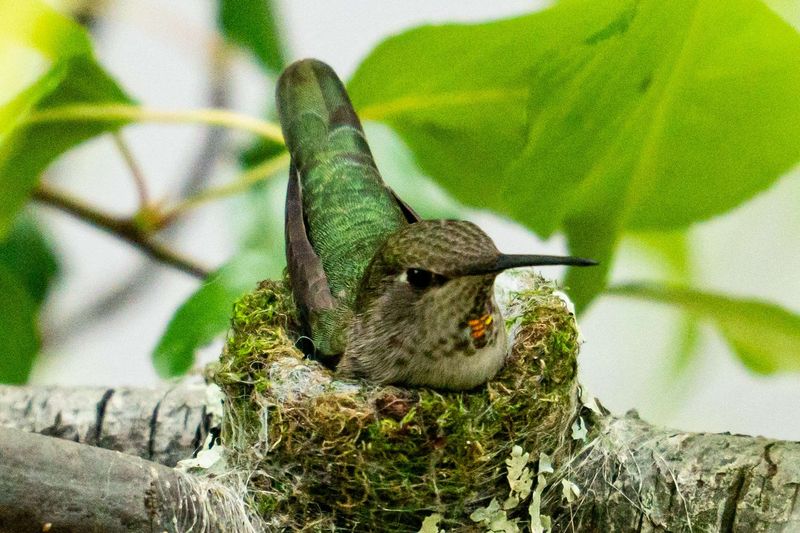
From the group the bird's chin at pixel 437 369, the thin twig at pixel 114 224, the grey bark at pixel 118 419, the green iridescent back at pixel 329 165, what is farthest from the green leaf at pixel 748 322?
the thin twig at pixel 114 224

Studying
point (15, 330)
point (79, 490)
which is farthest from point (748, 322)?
point (15, 330)

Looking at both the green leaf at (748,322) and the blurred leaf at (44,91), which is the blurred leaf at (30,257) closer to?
the blurred leaf at (44,91)

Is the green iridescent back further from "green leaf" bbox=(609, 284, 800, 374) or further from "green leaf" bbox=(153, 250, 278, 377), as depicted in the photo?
"green leaf" bbox=(609, 284, 800, 374)

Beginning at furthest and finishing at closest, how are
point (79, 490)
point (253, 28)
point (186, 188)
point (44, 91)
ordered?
point (186, 188)
point (253, 28)
point (44, 91)
point (79, 490)

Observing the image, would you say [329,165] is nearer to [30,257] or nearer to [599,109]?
[599,109]

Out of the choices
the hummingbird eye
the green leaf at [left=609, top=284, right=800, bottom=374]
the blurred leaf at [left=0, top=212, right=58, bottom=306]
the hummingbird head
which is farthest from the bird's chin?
the blurred leaf at [left=0, top=212, right=58, bottom=306]

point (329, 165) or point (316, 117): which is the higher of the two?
point (316, 117)
